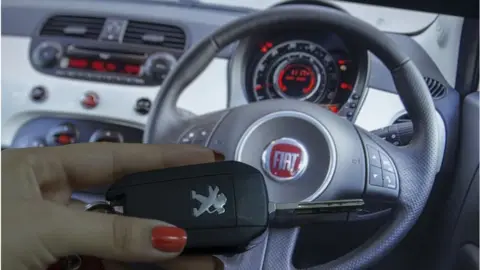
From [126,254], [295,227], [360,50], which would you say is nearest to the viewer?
[126,254]

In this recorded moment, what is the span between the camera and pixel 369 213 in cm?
71

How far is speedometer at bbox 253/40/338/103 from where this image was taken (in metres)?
0.82

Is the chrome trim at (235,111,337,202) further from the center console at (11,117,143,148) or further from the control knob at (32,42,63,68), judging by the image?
the control knob at (32,42,63,68)

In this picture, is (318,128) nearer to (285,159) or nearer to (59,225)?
(285,159)

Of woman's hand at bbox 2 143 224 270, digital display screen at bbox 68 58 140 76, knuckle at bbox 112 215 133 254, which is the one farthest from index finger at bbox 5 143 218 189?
digital display screen at bbox 68 58 140 76

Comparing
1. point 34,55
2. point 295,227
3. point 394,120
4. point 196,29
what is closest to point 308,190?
point 295,227

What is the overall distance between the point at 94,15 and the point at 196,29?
129mm

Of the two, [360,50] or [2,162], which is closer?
[2,162]

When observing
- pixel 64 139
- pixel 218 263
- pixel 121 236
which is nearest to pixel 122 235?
pixel 121 236

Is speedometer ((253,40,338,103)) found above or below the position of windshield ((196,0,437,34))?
below

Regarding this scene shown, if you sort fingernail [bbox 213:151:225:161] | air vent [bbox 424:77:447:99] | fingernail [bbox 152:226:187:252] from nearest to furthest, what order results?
fingernail [bbox 152:226:187:252] → fingernail [bbox 213:151:225:161] → air vent [bbox 424:77:447:99]

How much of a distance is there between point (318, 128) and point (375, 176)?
2.8 inches

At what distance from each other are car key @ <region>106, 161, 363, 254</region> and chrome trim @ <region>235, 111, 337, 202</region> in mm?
114

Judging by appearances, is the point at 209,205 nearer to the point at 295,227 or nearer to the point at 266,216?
the point at 266,216
